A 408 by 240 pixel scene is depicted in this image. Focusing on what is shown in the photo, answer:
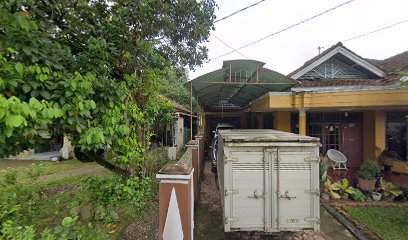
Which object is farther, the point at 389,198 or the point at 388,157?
the point at 388,157

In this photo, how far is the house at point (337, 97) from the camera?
237 inches

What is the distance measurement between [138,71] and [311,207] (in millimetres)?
4278

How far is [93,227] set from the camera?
12.8 ft

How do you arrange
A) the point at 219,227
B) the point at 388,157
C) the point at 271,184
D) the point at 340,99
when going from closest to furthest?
the point at 271,184 → the point at 219,227 → the point at 340,99 → the point at 388,157

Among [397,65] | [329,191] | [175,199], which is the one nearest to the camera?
[175,199]

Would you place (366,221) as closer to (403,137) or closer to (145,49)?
(403,137)

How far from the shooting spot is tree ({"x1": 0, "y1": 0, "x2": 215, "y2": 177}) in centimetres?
200

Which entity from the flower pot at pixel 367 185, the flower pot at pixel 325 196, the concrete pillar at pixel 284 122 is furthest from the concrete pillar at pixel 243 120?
the flower pot at pixel 325 196

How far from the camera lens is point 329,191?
5812 mm

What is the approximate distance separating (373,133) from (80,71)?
9.88m

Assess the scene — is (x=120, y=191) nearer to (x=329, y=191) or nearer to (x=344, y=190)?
(x=329, y=191)

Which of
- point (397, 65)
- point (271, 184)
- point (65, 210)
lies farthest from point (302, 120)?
point (65, 210)

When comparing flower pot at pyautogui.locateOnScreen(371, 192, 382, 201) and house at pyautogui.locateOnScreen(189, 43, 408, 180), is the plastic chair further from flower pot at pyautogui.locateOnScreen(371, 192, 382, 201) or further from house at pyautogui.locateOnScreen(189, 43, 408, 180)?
flower pot at pyautogui.locateOnScreen(371, 192, 382, 201)

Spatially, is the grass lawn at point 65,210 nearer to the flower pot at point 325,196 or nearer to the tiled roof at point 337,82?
the flower pot at point 325,196
